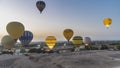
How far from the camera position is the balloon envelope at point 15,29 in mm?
40969

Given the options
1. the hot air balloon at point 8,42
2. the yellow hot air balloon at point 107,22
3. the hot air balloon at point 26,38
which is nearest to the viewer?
the hot air balloon at point 26,38

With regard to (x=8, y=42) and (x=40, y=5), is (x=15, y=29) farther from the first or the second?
(x=8, y=42)

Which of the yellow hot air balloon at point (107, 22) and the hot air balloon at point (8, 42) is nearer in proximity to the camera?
the hot air balloon at point (8, 42)

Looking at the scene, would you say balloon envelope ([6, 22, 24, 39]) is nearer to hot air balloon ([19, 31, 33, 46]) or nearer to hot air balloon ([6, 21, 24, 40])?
hot air balloon ([6, 21, 24, 40])

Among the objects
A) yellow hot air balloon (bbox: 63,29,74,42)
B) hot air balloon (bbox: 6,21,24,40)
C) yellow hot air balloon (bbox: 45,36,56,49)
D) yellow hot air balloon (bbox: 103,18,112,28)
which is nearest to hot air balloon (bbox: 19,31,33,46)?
hot air balloon (bbox: 6,21,24,40)

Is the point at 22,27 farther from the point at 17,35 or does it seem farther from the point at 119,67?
the point at 119,67

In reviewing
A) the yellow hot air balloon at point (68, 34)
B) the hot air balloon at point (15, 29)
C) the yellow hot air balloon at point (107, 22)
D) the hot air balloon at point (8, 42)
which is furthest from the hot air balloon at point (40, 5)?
the yellow hot air balloon at point (107, 22)

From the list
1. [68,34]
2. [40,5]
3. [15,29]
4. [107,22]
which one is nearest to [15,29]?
[15,29]

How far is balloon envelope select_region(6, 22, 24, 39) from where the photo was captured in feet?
134

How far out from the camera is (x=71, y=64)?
110 feet

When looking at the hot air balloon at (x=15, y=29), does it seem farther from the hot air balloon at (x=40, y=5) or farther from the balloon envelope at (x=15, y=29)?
the hot air balloon at (x=40, y=5)

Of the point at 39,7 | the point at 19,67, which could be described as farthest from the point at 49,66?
the point at 39,7

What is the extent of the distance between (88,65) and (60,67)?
14.7 feet

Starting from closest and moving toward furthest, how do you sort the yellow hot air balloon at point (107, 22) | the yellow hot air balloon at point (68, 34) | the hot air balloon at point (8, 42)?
the hot air balloon at point (8, 42), the yellow hot air balloon at point (107, 22), the yellow hot air balloon at point (68, 34)
